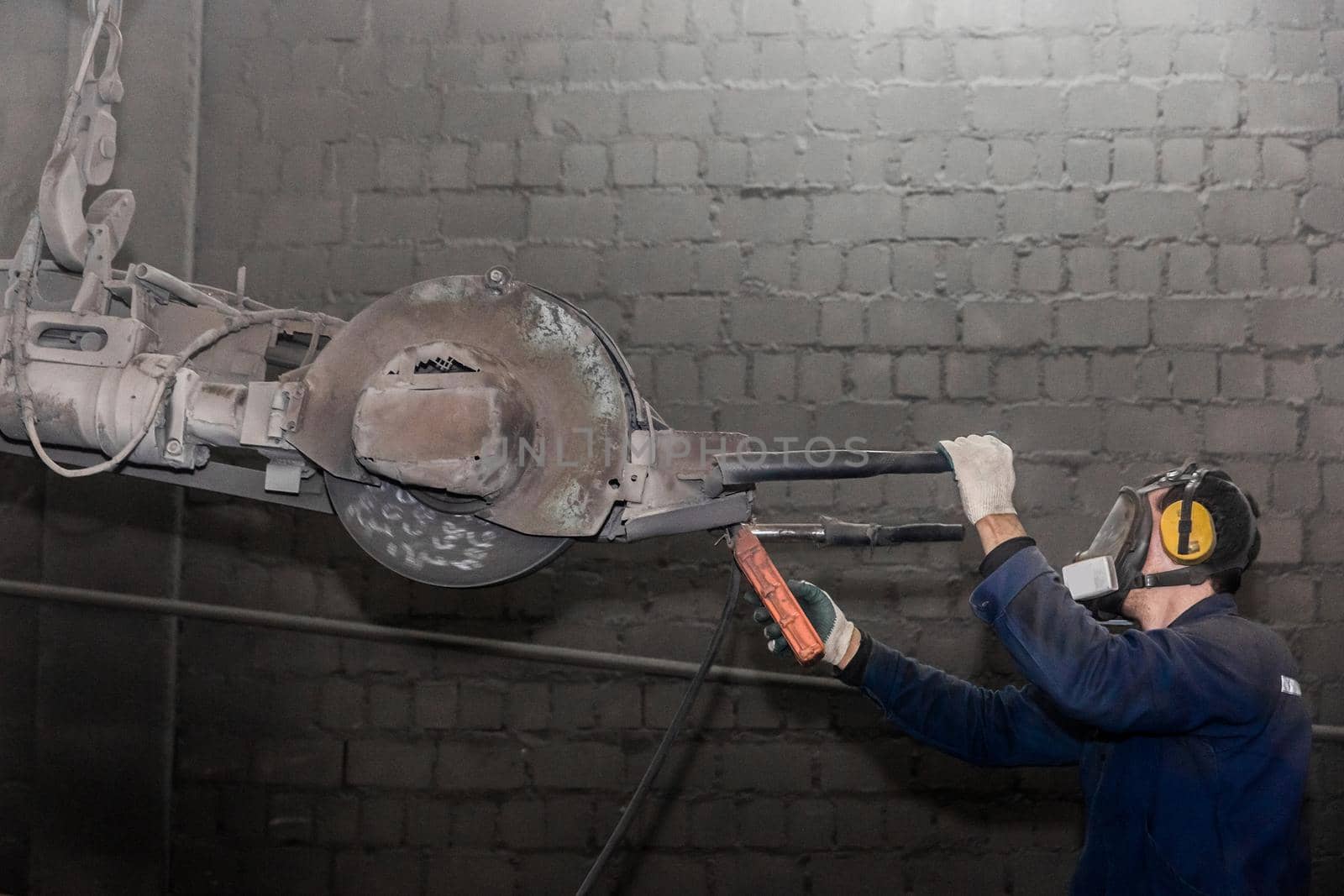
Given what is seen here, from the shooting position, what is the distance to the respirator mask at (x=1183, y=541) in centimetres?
199

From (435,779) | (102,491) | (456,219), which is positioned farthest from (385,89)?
(435,779)

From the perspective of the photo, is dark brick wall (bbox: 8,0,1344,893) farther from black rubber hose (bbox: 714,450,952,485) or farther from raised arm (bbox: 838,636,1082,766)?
black rubber hose (bbox: 714,450,952,485)

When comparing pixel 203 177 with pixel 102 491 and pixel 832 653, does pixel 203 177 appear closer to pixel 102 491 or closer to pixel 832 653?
pixel 102 491

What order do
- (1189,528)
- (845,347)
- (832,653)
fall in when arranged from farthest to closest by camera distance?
(845,347) → (832,653) → (1189,528)

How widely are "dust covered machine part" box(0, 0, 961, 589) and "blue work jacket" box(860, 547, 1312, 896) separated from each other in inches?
13.6

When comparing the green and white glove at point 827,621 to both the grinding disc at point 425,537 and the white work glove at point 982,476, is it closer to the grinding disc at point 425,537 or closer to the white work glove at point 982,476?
the white work glove at point 982,476

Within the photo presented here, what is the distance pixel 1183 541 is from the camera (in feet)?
6.57

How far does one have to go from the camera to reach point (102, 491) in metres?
3.60

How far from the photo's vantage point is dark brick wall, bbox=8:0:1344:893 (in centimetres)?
351

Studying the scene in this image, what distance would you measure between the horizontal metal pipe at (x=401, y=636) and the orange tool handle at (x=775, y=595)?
1.69m

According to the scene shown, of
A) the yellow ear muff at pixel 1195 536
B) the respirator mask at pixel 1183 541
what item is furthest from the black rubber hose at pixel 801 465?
the yellow ear muff at pixel 1195 536

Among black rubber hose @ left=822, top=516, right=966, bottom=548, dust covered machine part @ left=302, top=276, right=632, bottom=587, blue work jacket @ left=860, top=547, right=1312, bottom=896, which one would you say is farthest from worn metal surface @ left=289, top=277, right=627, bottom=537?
blue work jacket @ left=860, top=547, right=1312, bottom=896

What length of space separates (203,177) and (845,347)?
2275mm

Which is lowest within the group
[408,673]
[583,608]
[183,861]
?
[183,861]
